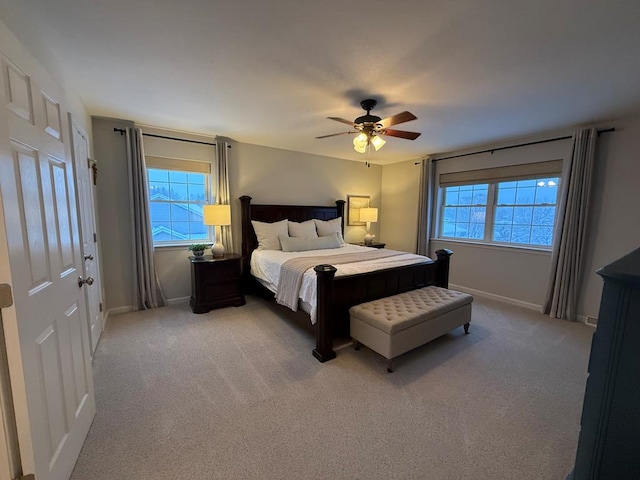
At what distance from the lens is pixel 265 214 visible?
4430 millimetres

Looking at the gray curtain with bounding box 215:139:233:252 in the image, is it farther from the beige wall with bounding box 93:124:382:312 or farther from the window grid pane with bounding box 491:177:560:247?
the window grid pane with bounding box 491:177:560:247

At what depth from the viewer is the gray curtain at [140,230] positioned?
340 centimetres

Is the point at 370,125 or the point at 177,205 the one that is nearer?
the point at 370,125

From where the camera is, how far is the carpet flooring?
4.92 ft

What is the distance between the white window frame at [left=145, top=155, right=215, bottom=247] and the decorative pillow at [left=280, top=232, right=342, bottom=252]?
1.19 meters

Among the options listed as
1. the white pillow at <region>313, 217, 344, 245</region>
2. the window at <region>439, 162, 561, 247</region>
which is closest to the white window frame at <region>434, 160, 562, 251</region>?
the window at <region>439, 162, 561, 247</region>

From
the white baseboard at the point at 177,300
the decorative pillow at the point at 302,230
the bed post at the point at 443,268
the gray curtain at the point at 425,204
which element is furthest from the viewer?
the gray curtain at the point at 425,204

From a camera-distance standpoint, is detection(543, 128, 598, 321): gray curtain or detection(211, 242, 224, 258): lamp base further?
detection(211, 242, 224, 258): lamp base

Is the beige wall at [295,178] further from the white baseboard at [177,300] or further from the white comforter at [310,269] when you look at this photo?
the white baseboard at [177,300]

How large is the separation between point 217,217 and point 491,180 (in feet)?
13.8

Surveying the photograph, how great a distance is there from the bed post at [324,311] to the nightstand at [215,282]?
1.74 meters

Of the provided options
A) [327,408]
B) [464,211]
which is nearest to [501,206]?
[464,211]

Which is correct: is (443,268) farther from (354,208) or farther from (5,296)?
(5,296)

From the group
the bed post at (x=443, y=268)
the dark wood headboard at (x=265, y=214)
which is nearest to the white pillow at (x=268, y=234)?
the dark wood headboard at (x=265, y=214)
